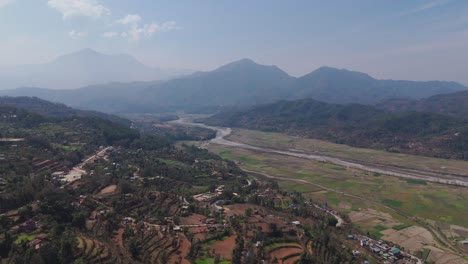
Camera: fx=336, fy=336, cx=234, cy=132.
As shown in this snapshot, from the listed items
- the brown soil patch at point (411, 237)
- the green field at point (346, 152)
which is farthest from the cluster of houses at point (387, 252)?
the green field at point (346, 152)

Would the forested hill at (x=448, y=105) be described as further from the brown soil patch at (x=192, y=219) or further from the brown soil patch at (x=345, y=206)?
the brown soil patch at (x=192, y=219)

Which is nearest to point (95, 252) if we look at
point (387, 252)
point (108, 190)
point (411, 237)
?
point (108, 190)

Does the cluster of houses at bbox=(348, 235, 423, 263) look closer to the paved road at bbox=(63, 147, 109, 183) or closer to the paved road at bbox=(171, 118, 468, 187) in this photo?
the paved road at bbox=(63, 147, 109, 183)

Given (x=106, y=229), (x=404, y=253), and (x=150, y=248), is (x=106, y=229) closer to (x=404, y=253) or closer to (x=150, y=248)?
(x=150, y=248)

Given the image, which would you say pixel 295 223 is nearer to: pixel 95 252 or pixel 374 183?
pixel 95 252

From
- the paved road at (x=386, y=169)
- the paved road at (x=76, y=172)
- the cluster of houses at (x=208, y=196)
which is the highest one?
the paved road at (x=76, y=172)

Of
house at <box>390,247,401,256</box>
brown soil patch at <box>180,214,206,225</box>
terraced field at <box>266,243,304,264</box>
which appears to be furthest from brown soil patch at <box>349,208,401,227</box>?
brown soil patch at <box>180,214,206,225</box>

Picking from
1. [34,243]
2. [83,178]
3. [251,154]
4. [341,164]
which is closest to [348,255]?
[34,243]
